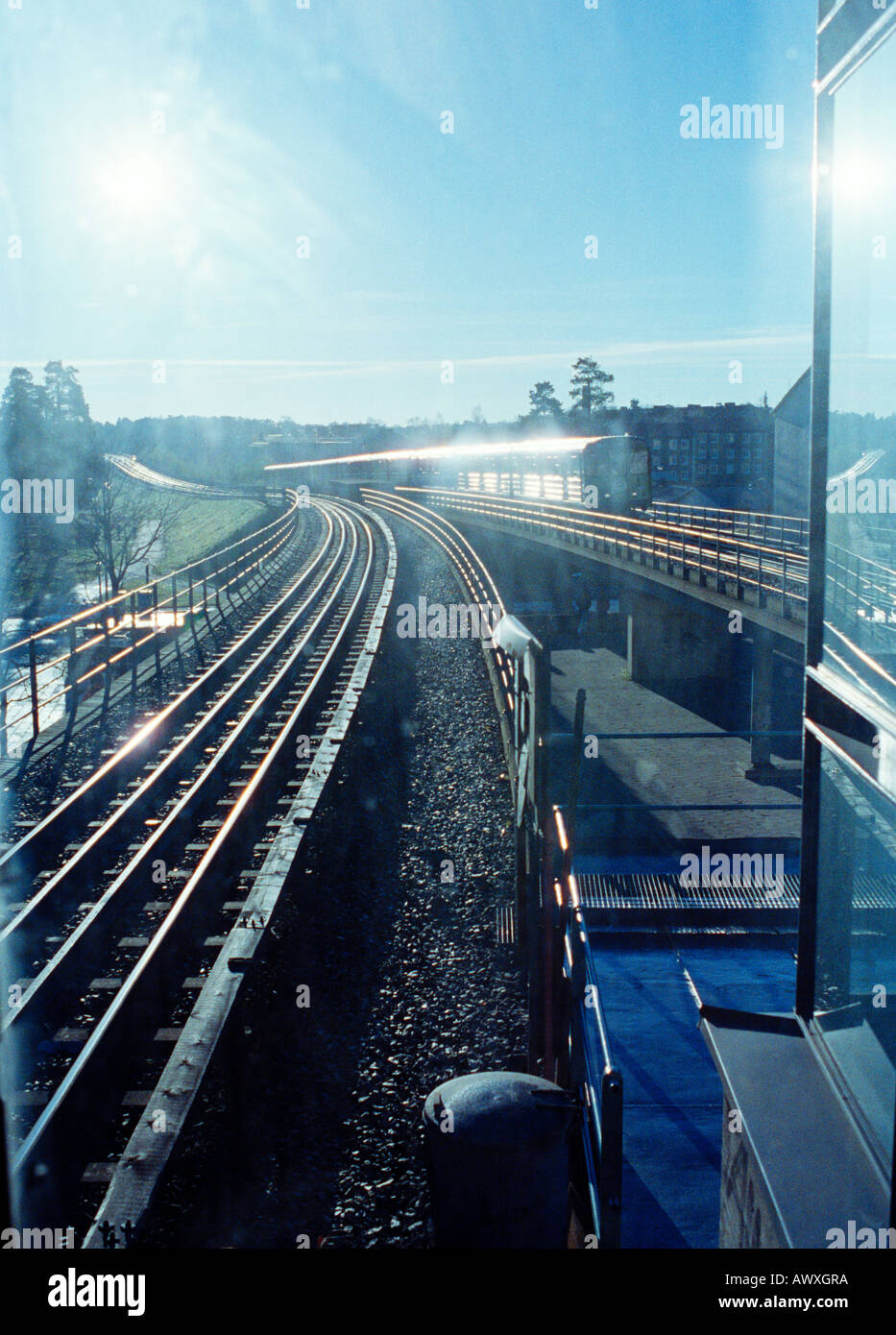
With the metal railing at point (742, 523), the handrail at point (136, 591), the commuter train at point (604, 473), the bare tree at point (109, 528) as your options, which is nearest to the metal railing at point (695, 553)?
the metal railing at point (742, 523)

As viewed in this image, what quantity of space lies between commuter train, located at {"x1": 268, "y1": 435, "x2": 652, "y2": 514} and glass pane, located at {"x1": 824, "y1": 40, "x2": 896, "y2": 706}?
97.7 feet

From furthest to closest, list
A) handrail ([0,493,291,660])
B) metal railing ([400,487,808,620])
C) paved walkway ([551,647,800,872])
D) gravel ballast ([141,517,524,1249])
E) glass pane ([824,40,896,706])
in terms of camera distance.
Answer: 1. metal railing ([400,487,808,620])
2. handrail ([0,493,291,660])
3. paved walkway ([551,647,800,872])
4. gravel ballast ([141,517,524,1249])
5. glass pane ([824,40,896,706])

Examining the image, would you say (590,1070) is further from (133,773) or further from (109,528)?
(109,528)

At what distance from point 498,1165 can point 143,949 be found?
414 cm

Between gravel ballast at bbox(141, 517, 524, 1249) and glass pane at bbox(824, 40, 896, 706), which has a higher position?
glass pane at bbox(824, 40, 896, 706)

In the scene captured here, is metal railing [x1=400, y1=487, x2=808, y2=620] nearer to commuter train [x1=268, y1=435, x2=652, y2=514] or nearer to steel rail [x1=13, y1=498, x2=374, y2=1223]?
commuter train [x1=268, y1=435, x2=652, y2=514]

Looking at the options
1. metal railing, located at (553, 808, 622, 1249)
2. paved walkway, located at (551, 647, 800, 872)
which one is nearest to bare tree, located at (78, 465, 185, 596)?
paved walkway, located at (551, 647, 800, 872)

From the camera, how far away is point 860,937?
9.52 feet

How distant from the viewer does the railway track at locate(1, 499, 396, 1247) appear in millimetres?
5117

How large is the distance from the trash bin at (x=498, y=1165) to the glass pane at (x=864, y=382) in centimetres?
206

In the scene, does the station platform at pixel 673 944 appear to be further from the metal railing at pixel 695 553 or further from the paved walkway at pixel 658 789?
the metal railing at pixel 695 553

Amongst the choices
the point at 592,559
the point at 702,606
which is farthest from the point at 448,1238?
the point at 592,559

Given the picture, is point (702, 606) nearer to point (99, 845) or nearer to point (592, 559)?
point (592, 559)

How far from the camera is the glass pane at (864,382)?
2400mm
